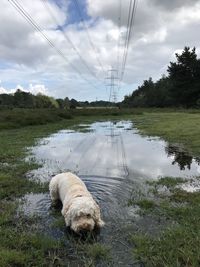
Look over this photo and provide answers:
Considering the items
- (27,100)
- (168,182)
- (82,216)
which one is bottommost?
(27,100)

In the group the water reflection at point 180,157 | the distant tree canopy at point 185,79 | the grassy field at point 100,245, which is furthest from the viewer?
the distant tree canopy at point 185,79

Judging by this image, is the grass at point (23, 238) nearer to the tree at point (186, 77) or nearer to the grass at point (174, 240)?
the grass at point (174, 240)

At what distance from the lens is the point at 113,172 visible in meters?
13.3

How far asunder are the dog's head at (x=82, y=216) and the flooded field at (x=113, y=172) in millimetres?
272

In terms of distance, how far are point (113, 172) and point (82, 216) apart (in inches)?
263

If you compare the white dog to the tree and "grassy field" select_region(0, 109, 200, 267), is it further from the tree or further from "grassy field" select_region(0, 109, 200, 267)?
the tree

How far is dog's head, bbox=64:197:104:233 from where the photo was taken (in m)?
6.64

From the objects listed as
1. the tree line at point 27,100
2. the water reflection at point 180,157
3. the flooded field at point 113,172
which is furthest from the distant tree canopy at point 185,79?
the water reflection at point 180,157

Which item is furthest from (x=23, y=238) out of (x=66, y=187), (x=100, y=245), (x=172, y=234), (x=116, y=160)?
(x=116, y=160)

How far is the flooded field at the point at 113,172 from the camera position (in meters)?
7.21

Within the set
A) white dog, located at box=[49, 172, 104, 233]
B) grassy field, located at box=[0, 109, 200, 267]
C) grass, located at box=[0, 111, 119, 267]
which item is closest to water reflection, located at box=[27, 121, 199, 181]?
grass, located at box=[0, 111, 119, 267]

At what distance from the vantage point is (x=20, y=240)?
6.66 m

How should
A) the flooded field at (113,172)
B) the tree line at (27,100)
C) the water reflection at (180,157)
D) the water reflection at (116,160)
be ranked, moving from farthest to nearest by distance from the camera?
the tree line at (27,100), the water reflection at (180,157), the water reflection at (116,160), the flooded field at (113,172)

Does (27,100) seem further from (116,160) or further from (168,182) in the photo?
(168,182)
